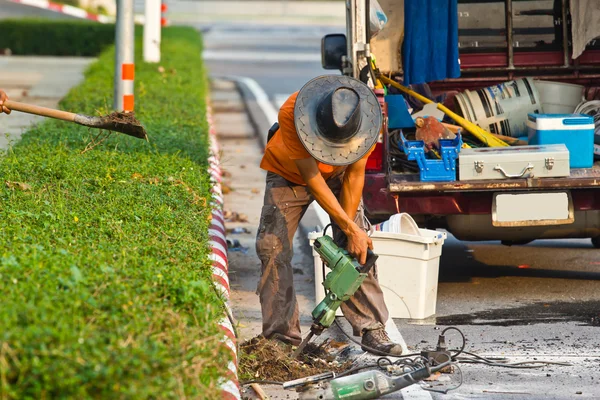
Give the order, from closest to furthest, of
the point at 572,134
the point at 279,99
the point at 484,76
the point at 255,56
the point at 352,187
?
1. the point at 352,187
2. the point at 572,134
3. the point at 484,76
4. the point at 279,99
5. the point at 255,56

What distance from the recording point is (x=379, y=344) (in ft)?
19.9

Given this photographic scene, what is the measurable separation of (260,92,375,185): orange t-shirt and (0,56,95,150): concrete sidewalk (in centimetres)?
538

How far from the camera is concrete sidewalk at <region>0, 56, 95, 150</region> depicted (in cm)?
1295

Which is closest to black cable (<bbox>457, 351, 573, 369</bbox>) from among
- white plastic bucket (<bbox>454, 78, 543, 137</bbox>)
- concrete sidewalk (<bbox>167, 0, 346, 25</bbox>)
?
white plastic bucket (<bbox>454, 78, 543, 137</bbox>)

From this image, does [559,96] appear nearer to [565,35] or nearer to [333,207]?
[565,35]

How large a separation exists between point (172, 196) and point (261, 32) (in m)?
35.3

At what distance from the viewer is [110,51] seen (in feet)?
63.4

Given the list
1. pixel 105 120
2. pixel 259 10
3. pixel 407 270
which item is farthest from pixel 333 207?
pixel 259 10

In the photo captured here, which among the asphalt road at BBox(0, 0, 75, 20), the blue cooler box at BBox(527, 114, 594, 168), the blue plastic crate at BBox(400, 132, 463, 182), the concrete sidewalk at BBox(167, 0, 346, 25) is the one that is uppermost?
the concrete sidewalk at BBox(167, 0, 346, 25)

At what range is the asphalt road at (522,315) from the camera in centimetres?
557

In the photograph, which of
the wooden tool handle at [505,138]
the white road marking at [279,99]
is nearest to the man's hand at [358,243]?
the wooden tool handle at [505,138]

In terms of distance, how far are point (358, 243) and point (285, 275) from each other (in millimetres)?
605

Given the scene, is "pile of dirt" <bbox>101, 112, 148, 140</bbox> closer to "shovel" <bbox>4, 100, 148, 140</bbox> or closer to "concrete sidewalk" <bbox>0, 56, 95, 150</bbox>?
"shovel" <bbox>4, 100, 148, 140</bbox>

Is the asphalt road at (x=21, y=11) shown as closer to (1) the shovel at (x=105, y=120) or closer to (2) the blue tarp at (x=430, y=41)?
(2) the blue tarp at (x=430, y=41)
